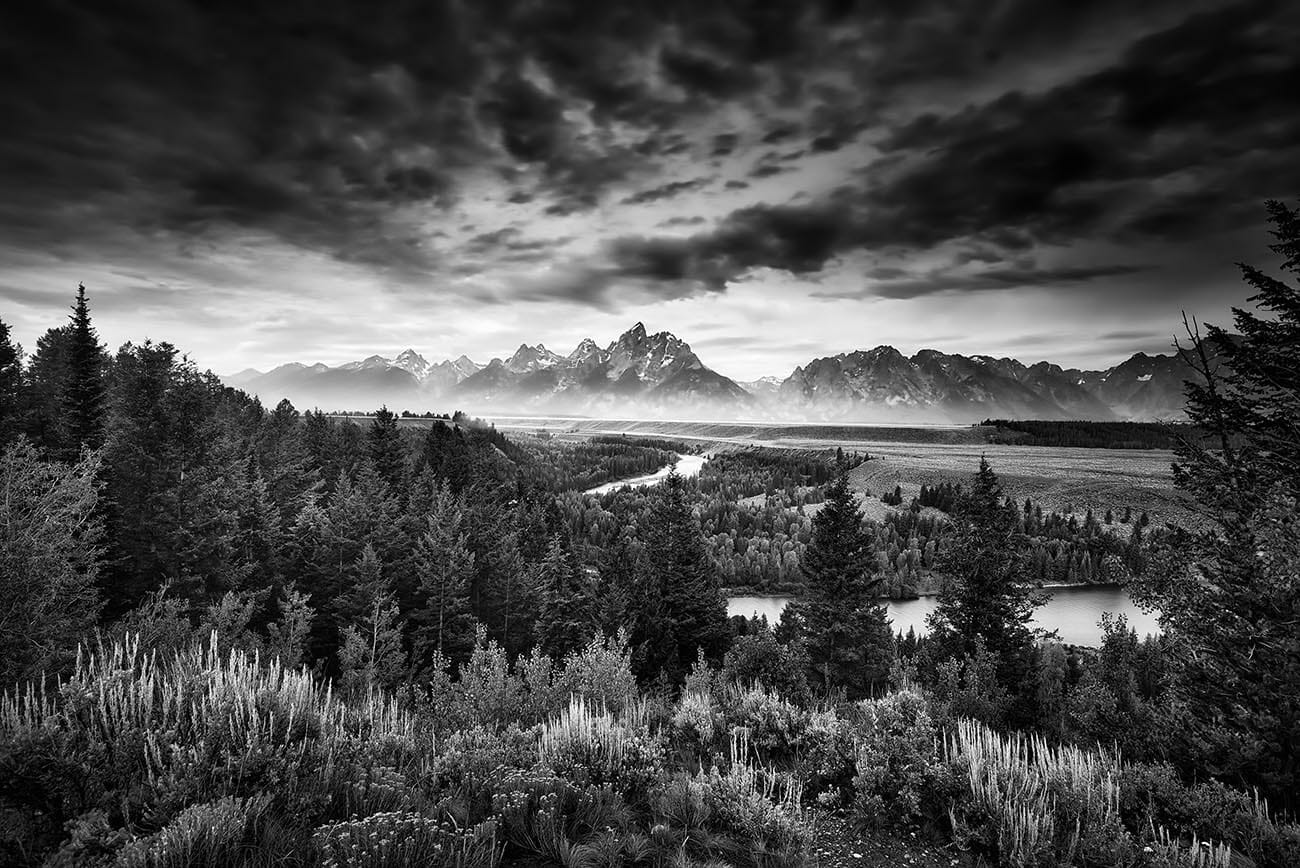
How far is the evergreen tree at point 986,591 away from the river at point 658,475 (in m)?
67.6

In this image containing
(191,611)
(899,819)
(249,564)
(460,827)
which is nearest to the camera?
(460,827)

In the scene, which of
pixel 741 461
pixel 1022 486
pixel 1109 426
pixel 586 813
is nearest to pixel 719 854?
pixel 586 813

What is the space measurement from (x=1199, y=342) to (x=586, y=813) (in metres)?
18.7

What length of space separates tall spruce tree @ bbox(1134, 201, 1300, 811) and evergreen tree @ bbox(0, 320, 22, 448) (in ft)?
151

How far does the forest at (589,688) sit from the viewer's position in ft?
17.9

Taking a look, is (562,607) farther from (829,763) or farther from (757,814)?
(757,814)

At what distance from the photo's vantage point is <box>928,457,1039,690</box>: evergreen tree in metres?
24.0

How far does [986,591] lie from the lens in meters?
24.6

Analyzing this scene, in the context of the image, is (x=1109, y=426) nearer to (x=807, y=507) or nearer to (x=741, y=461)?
(x=741, y=461)

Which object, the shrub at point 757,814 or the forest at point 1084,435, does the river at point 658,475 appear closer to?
the shrub at point 757,814

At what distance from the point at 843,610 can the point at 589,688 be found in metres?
19.3

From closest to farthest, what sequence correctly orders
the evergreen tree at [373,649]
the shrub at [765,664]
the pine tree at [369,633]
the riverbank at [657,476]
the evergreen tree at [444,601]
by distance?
the evergreen tree at [373,649] < the pine tree at [369,633] < the shrub at [765,664] < the evergreen tree at [444,601] < the riverbank at [657,476]

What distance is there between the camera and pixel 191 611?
79.0 feet

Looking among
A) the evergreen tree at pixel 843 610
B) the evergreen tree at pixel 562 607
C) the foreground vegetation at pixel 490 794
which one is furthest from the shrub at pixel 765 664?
the foreground vegetation at pixel 490 794
